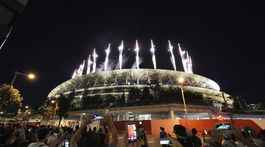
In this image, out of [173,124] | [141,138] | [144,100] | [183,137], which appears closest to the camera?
[183,137]

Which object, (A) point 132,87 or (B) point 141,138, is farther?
(A) point 132,87

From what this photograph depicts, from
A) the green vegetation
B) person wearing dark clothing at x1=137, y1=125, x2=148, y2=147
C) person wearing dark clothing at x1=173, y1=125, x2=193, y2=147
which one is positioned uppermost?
the green vegetation

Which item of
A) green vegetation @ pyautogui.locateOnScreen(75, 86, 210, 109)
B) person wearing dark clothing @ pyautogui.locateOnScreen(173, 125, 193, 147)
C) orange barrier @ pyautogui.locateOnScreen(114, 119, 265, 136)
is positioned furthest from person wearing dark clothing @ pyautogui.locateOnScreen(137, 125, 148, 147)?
green vegetation @ pyautogui.locateOnScreen(75, 86, 210, 109)

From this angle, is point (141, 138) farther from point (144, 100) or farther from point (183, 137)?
point (144, 100)

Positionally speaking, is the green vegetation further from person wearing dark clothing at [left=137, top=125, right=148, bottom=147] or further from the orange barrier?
person wearing dark clothing at [left=137, top=125, right=148, bottom=147]

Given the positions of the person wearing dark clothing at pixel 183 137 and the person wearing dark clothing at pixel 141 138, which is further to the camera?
the person wearing dark clothing at pixel 141 138

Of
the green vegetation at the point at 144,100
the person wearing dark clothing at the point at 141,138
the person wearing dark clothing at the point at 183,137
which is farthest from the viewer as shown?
the green vegetation at the point at 144,100

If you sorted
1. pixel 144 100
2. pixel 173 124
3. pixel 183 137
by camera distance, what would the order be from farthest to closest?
pixel 144 100 < pixel 173 124 < pixel 183 137

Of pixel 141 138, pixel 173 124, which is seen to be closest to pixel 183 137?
pixel 141 138

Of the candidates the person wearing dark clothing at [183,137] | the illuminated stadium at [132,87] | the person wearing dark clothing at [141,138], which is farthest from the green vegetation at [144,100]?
the person wearing dark clothing at [183,137]

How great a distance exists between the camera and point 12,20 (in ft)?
18.3

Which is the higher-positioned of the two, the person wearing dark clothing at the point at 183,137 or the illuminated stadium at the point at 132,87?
the illuminated stadium at the point at 132,87

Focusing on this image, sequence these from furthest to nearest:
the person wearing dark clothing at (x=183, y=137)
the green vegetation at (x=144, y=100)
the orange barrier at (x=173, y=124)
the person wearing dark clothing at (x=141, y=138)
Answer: the green vegetation at (x=144, y=100) < the orange barrier at (x=173, y=124) < the person wearing dark clothing at (x=141, y=138) < the person wearing dark clothing at (x=183, y=137)

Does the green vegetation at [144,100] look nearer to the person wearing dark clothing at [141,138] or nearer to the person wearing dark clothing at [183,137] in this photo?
the person wearing dark clothing at [141,138]
